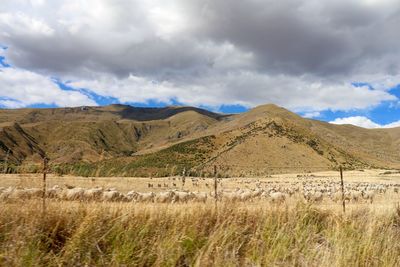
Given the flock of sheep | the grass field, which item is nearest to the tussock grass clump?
the grass field

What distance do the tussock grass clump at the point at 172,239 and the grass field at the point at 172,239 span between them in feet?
0.04

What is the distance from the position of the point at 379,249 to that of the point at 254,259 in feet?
8.98

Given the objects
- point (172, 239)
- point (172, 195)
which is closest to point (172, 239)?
point (172, 239)

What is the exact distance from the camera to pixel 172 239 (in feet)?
21.6

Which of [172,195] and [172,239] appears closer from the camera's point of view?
[172,239]

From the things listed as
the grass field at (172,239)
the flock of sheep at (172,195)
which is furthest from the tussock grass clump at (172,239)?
the flock of sheep at (172,195)

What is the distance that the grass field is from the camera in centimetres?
582

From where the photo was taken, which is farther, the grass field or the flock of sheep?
the flock of sheep

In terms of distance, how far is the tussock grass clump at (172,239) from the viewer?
581 centimetres

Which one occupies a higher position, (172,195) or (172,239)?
(172,239)

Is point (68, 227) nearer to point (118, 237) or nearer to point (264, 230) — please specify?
point (118, 237)

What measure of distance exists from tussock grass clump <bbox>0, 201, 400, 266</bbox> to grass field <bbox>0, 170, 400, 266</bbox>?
1 centimetres

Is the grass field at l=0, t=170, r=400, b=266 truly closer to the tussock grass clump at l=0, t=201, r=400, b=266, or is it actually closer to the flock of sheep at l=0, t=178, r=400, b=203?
the tussock grass clump at l=0, t=201, r=400, b=266

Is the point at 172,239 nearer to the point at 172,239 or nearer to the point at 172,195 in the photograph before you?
the point at 172,239
